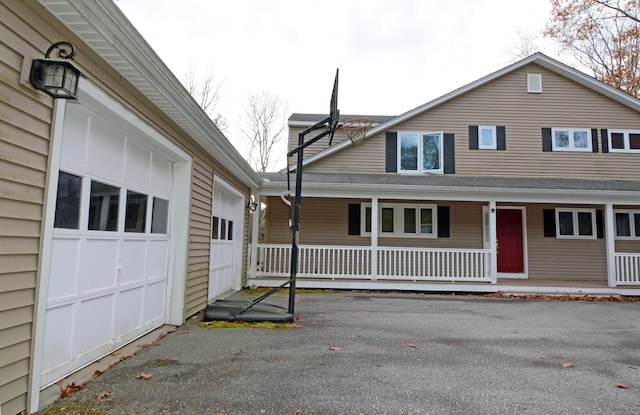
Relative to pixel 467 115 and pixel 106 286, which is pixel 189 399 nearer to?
pixel 106 286

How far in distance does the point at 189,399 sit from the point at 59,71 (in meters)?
2.51

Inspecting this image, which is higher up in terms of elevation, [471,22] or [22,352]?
[471,22]

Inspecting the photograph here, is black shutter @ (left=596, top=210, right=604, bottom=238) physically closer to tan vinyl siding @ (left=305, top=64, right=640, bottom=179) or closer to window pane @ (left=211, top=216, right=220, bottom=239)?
tan vinyl siding @ (left=305, top=64, right=640, bottom=179)

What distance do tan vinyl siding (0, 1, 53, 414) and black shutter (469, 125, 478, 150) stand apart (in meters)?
10.7

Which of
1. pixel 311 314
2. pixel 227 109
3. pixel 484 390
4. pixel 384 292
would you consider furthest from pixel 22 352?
pixel 227 109

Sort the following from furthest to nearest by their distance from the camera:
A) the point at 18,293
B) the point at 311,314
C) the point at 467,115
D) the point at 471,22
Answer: the point at 471,22
the point at 467,115
the point at 311,314
the point at 18,293

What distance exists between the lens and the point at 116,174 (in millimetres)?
3592

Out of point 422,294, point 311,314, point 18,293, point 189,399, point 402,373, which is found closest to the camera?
point 18,293

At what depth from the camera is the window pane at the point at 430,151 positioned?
10.8m

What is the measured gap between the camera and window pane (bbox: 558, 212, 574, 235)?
10336 mm

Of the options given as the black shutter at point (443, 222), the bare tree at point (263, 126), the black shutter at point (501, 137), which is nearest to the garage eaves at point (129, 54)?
the black shutter at point (443, 222)

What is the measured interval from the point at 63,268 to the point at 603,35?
77.9 ft

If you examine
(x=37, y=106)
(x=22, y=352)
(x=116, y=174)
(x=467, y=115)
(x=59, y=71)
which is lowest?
(x=22, y=352)

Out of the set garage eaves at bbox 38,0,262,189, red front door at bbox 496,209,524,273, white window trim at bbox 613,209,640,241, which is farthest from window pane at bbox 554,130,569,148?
garage eaves at bbox 38,0,262,189
